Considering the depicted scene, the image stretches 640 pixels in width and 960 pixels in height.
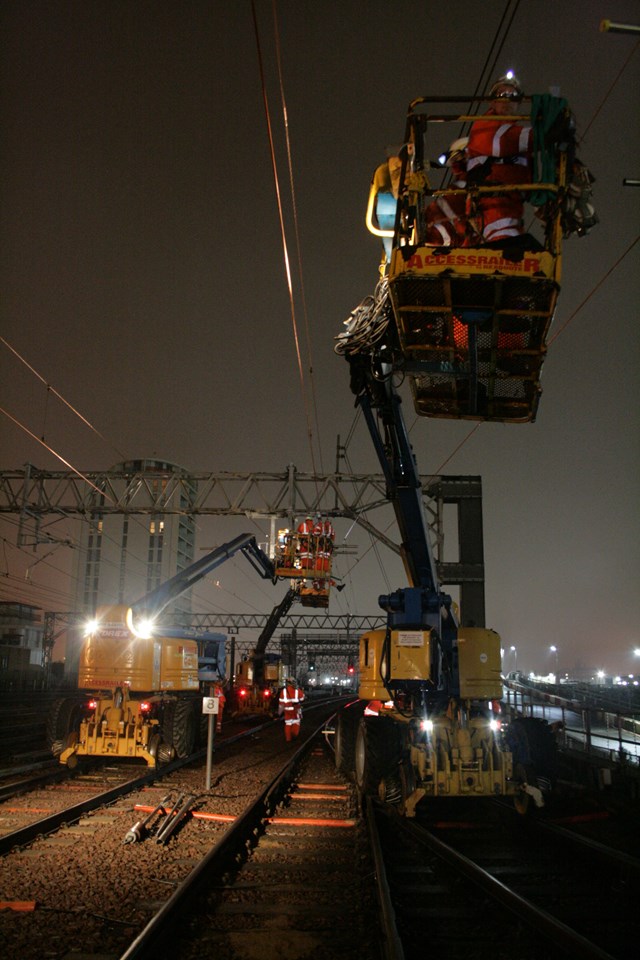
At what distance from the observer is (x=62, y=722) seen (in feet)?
46.3

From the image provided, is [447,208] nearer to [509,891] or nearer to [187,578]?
[509,891]

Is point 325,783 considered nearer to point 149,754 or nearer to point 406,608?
point 149,754

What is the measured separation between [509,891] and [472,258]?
575 centimetres

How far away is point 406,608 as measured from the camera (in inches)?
416

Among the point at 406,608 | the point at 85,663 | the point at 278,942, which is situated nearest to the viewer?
the point at 278,942

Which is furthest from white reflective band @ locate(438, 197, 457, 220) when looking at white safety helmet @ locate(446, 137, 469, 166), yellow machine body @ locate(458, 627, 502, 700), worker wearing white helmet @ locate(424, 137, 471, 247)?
yellow machine body @ locate(458, 627, 502, 700)

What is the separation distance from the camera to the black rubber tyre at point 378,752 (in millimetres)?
10102

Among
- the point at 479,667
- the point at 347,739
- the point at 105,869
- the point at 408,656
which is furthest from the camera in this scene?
the point at 347,739

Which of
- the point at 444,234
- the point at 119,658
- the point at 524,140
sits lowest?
the point at 119,658

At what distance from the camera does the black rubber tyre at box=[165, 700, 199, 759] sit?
14.4m

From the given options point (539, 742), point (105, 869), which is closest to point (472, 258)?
point (105, 869)

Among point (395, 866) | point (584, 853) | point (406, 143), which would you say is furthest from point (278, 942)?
point (406, 143)

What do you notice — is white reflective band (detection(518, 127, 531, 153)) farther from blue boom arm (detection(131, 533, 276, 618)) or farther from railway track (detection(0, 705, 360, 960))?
blue boom arm (detection(131, 533, 276, 618))

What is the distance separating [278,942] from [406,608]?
561 cm
